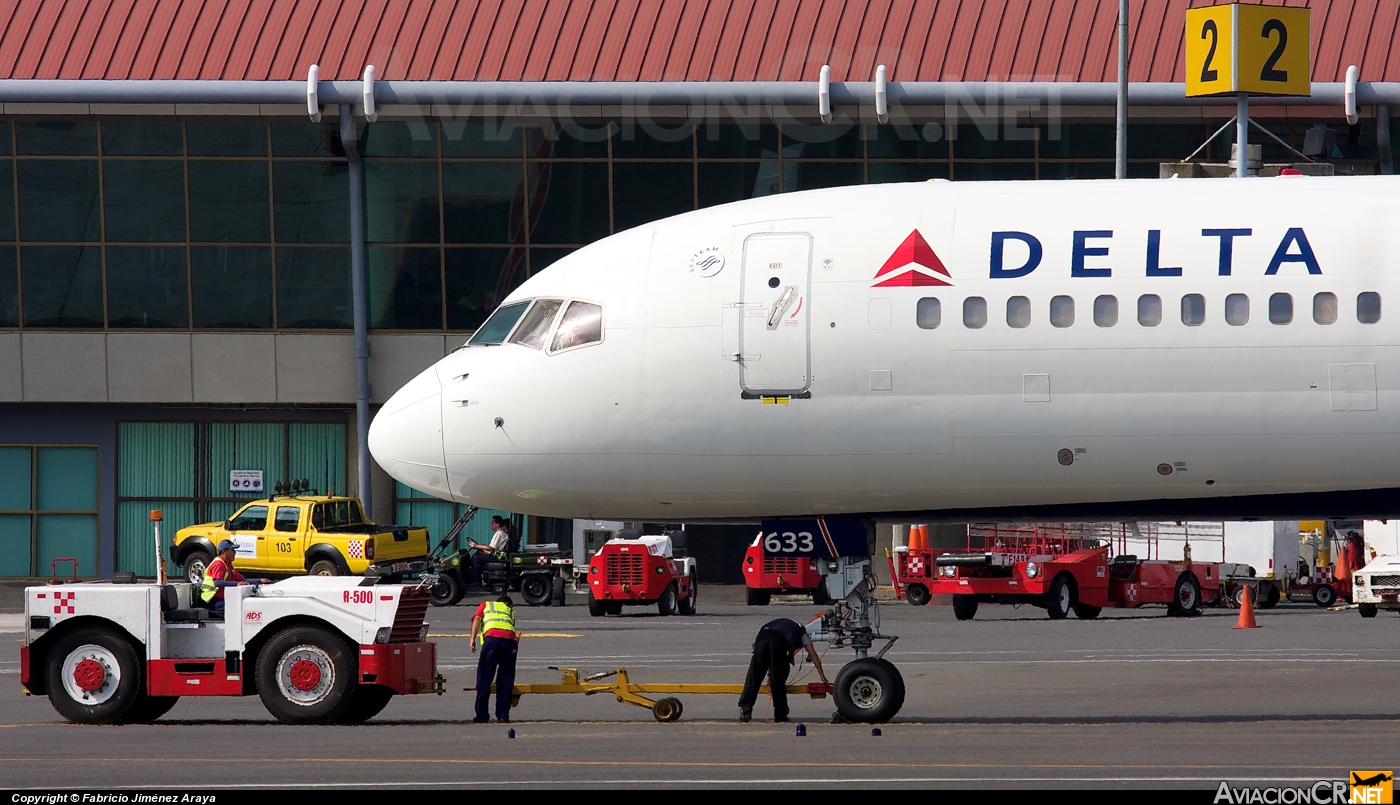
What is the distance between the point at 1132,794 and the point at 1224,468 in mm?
3745

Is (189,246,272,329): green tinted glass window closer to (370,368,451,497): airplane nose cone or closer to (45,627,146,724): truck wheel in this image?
(45,627,146,724): truck wheel

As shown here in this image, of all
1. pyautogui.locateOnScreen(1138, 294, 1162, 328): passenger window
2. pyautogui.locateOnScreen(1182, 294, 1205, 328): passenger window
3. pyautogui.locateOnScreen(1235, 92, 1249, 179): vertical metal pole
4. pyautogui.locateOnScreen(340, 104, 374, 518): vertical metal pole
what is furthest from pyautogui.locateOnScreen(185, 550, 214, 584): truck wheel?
pyautogui.locateOnScreen(1182, 294, 1205, 328): passenger window

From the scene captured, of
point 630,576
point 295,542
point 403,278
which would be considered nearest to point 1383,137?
point 630,576

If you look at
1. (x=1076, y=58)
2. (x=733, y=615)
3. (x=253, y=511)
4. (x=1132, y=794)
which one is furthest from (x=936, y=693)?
(x=1076, y=58)

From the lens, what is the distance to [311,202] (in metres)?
48.3

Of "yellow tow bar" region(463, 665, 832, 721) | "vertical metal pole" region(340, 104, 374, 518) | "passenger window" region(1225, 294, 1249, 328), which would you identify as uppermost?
"vertical metal pole" region(340, 104, 374, 518)

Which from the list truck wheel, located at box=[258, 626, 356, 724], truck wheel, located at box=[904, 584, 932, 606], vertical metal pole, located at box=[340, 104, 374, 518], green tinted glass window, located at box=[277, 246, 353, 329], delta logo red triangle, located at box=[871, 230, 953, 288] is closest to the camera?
delta logo red triangle, located at box=[871, 230, 953, 288]

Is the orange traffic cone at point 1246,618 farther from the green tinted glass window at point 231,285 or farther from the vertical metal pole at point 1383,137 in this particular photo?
the green tinted glass window at point 231,285

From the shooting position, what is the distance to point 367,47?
152ft

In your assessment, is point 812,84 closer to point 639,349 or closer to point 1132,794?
point 639,349

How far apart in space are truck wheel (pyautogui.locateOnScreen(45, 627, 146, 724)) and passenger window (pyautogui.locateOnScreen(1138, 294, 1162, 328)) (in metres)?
11.6

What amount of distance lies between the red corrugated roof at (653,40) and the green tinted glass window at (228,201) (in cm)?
307

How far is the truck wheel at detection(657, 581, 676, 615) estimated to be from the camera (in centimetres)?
3733

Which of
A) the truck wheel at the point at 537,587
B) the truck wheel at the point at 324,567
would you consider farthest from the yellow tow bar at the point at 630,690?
the truck wheel at the point at 324,567
